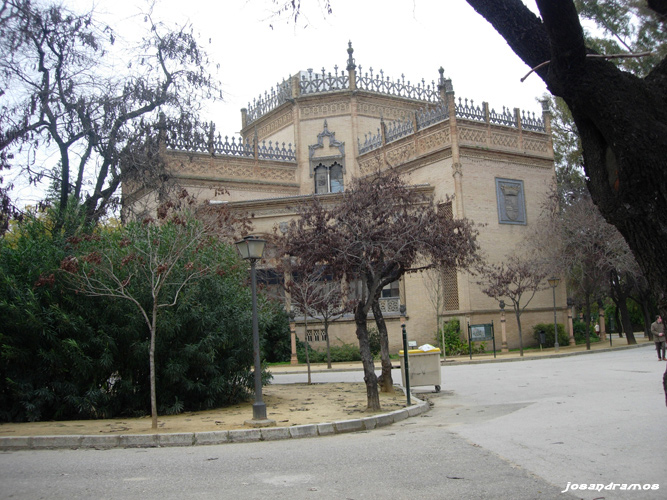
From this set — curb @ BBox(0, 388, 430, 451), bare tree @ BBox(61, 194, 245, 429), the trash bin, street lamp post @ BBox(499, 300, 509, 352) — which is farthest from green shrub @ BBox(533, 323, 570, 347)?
curb @ BBox(0, 388, 430, 451)

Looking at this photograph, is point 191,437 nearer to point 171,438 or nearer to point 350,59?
point 171,438

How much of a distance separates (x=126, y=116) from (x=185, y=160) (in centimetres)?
1455

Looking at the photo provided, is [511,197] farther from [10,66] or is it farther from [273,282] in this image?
[10,66]

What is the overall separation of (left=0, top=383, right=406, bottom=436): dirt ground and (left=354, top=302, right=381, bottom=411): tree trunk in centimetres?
23

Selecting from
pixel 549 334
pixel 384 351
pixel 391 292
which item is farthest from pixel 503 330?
pixel 384 351

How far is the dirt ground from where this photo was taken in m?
10.1

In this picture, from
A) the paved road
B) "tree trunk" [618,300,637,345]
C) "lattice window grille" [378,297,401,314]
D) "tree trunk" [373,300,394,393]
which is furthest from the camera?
"tree trunk" [618,300,637,345]

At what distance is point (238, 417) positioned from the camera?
11.5 meters

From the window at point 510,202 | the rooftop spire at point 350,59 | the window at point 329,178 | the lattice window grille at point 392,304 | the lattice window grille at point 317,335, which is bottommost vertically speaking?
the lattice window grille at point 317,335

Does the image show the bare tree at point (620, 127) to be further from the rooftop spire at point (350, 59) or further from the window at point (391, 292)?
the rooftop spire at point (350, 59)

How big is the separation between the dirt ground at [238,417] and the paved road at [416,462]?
1191 millimetres

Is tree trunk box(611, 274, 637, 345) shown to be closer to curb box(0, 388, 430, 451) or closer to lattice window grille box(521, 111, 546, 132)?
lattice window grille box(521, 111, 546, 132)

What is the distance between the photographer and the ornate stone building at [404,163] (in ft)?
93.7

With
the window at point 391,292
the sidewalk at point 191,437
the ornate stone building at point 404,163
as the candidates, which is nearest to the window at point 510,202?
the ornate stone building at point 404,163
